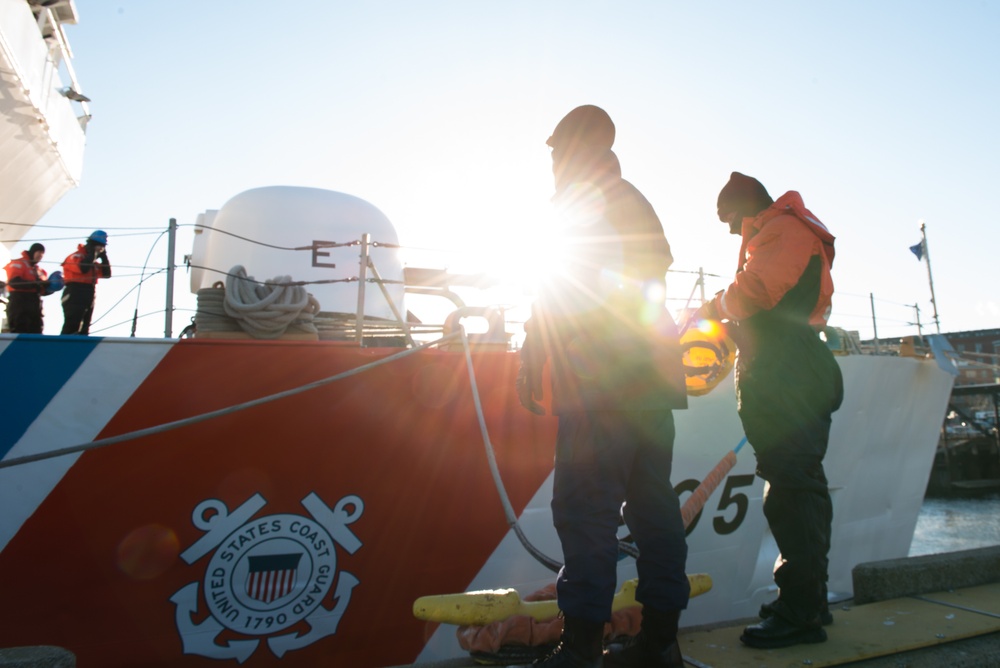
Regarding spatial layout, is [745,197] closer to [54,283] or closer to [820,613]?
[820,613]

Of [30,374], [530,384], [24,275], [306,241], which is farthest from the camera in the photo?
[306,241]

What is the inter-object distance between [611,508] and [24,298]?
400cm

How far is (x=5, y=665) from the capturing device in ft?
4.53

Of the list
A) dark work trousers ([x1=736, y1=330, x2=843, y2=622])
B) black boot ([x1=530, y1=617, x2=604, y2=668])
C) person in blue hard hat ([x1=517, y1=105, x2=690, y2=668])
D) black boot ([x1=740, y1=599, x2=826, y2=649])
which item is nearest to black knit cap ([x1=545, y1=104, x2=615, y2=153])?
person in blue hard hat ([x1=517, y1=105, x2=690, y2=668])

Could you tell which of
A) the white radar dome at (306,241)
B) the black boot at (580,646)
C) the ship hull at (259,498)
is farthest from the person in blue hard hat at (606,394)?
the white radar dome at (306,241)

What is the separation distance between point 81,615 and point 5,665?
5.32 ft

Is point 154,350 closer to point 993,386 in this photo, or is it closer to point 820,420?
point 820,420

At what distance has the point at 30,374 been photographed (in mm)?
2779

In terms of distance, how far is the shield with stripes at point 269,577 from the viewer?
3.03m

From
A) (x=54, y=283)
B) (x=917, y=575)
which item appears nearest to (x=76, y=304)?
(x=54, y=283)

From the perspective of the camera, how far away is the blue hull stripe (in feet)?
8.97

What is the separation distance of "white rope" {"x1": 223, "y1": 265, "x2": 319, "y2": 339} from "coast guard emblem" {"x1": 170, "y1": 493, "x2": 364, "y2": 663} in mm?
914

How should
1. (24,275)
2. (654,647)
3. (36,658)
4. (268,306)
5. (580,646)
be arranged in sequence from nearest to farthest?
(36,658) < (580,646) < (654,647) < (268,306) < (24,275)

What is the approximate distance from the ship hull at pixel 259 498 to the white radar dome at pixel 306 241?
60.5 inches
